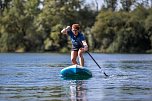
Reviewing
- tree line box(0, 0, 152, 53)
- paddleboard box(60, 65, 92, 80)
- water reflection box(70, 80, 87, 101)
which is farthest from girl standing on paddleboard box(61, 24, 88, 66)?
tree line box(0, 0, 152, 53)

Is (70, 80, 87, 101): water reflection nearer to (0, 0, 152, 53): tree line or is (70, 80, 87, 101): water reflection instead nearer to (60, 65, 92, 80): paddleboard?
(60, 65, 92, 80): paddleboard

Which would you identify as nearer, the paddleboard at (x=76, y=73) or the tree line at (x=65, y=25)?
the paddleboard at (x=76, y=73)

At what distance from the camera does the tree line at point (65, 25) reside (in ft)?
350

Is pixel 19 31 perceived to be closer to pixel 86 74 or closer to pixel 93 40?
pixel 93 40

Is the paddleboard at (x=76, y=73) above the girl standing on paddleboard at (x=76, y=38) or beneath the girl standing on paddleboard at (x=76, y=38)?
beneath

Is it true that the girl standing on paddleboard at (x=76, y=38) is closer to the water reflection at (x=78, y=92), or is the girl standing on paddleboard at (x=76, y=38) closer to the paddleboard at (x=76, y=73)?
the paddleboard at (x=76, y=73)

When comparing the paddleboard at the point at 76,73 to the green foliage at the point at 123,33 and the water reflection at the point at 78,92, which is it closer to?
the water reflection at the point at 78,92

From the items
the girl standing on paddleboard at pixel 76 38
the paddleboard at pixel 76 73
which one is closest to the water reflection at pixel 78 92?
the paddleboard at pixel 76 73

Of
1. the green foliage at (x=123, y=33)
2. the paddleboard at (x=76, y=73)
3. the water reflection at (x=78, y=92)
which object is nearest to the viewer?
the water reflection at (x=78, y=92)

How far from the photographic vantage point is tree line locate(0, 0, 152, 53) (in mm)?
106625

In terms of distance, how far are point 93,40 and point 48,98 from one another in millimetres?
92910

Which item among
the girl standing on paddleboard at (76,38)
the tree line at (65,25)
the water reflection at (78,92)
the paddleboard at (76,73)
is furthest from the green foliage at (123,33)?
the water reflection at (78,92)

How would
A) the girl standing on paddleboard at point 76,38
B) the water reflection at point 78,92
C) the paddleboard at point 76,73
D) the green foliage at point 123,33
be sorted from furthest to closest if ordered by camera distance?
the green foliage at point 123,33
the girl standing on paddleboard at point 76,38
the paddleboard at point 76,73
the water reflection at point 78,92

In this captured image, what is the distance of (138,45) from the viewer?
106 meters
